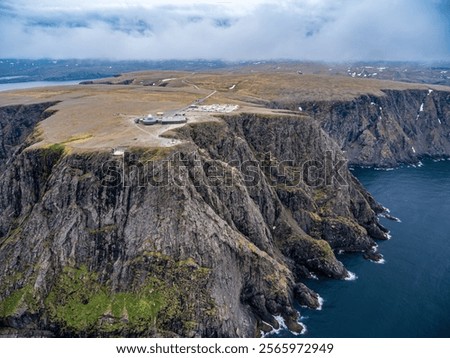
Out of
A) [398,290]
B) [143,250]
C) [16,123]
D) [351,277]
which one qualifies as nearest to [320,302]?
[351,277]

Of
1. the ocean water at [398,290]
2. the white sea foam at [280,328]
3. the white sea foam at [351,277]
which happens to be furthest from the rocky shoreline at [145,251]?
the ocean water at [398,290]

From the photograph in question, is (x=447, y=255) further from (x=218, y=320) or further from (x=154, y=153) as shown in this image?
(x=154, y=153)

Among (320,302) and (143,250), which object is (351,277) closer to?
(320,302)

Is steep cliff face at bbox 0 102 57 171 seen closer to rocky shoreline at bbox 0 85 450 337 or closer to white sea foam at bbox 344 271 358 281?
rocky shoreline at bbox 0 85 450 337

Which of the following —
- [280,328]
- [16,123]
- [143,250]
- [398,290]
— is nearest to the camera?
[143,250]

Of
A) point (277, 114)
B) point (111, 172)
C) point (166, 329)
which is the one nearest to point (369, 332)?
point (166, 329)

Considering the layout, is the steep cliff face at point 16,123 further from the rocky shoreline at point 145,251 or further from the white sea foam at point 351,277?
the white sea foam at point 351,277
